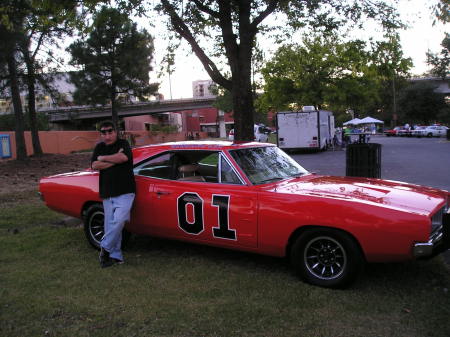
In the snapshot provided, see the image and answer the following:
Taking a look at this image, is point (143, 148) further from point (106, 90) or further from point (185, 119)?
point (185, 119)

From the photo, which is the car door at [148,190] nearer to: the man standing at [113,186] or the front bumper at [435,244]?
the man standing at [113,186]

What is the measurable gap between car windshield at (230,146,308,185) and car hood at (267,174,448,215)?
0.58 ft

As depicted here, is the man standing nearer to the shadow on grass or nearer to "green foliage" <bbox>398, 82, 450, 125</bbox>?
the shadow on grass

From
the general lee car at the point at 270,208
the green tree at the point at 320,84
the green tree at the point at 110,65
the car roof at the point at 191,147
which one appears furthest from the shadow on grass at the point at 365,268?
the green tree at the point at 320,84

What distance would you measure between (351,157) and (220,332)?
18.9 ft

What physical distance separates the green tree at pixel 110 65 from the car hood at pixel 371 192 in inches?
1104

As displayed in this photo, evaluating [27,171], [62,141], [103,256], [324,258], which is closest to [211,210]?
[324,258]

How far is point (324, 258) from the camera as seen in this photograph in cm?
410

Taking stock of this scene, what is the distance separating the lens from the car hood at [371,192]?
156 inches

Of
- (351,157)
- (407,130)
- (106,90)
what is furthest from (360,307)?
(407,130)

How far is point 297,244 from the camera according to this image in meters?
4.14

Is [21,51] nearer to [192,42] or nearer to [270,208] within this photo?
[192,42]

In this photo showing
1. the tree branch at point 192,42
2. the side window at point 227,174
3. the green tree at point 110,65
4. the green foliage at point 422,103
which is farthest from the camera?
the green foliage at point 422,103

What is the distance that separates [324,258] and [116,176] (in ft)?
Answer: 8.01
